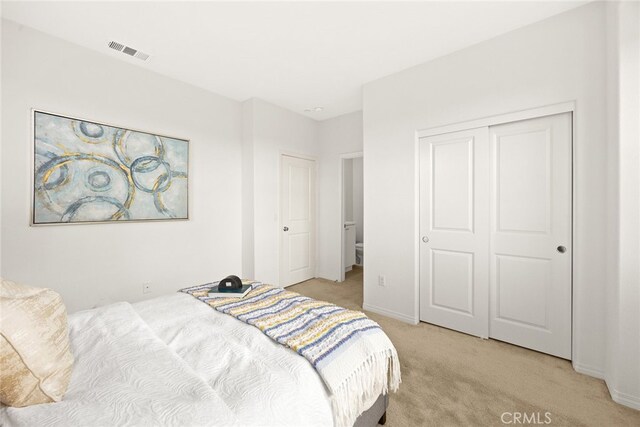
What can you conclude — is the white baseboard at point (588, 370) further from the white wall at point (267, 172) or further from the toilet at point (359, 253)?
the toilet at point (359, 253)

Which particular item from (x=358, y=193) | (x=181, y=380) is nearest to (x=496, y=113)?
(x=181, y=380)

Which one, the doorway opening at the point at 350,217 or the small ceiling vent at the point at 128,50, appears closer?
the small ceiling vent at the point at 128,50

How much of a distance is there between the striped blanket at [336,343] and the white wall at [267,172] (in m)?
1.96

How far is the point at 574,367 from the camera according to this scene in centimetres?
201

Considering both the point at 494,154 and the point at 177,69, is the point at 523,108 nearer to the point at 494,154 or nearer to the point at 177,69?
the point at 494,154

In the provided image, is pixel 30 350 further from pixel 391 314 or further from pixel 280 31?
pixel 391 314

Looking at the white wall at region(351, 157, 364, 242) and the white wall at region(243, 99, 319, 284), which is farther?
the white wall at region(351, 157, 364, 242)

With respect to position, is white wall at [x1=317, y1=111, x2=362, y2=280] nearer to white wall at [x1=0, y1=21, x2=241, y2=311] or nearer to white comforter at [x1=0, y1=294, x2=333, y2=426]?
white wall at [x1=0, y1=21, x2=241, y2=311]

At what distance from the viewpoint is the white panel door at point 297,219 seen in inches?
159

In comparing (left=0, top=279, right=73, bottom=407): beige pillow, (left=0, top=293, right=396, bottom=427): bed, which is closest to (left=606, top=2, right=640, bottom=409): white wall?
A: (left=0, top=293, right=396, bottom=427): bed

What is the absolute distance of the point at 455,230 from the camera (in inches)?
103

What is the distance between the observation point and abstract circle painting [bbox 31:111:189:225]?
2270 millimetres

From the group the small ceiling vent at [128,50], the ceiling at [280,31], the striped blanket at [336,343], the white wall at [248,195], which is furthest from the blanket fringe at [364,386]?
the small ceiling vent at [128,50]

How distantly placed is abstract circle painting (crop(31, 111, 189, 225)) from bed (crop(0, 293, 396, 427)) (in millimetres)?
1447
